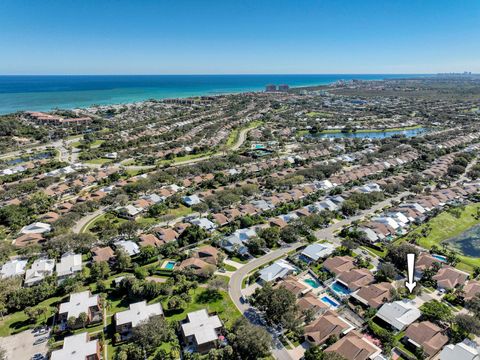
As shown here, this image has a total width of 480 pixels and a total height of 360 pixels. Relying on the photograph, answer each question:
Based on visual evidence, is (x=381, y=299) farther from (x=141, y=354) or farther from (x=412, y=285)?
(x=141, y=354)

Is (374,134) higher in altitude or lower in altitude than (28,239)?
lower

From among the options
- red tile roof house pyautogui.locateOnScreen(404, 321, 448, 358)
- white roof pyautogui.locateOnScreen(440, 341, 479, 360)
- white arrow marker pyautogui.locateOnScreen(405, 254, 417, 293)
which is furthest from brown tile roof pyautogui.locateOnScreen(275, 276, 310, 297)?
white roof pyautogui.locateOnScreen(440, 341, 479, 360)

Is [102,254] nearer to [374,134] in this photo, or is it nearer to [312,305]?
[312,305]

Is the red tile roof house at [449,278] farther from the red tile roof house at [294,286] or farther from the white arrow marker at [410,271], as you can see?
the red tile roof house at [294,286]

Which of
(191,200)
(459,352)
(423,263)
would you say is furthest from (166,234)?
(459,352)

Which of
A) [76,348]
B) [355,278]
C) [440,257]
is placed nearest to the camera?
[76,348]

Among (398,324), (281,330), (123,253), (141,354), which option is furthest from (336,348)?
(123,253)

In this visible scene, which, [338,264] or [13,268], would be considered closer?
[13,268]
